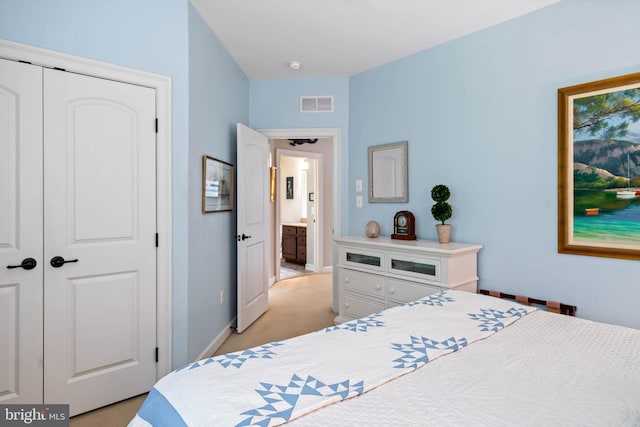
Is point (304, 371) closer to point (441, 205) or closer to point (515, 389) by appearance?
point (515, 389)

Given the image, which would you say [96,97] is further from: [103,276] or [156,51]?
[103,276]

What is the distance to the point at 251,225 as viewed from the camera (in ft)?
12.1

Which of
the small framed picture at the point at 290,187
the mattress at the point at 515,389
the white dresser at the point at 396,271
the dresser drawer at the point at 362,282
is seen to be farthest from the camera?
the small framed picture at the point at 290,187

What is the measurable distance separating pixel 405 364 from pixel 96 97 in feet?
7.21

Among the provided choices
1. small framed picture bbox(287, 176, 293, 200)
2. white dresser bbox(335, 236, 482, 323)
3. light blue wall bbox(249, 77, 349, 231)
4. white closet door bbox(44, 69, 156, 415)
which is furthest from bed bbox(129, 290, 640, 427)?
small framed picture bbox(287, 176, 293, 200)

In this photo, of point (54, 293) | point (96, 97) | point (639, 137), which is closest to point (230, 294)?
point (54, 293)

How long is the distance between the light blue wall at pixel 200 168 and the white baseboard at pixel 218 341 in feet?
0.13

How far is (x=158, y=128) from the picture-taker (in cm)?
238

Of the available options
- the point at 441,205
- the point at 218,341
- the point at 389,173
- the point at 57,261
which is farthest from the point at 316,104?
the point at 57,261

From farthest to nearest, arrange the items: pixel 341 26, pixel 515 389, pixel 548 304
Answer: pixel 341 26 < pixel 548 304 < pixel 515 389

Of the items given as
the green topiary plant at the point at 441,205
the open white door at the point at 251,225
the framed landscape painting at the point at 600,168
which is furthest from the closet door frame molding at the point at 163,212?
the framed landscape painting at the point at 600,168

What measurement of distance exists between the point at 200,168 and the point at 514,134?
92.5 inches

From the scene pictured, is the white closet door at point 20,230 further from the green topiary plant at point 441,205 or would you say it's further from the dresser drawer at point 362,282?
the green topiary plant at point 441,205

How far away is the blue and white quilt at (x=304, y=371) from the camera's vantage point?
3.16 ft
